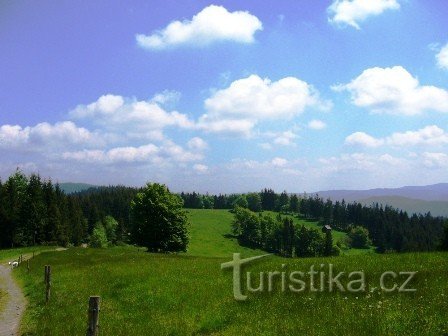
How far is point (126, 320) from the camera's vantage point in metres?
17.2

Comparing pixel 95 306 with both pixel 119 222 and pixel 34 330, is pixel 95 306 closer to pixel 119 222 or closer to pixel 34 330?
pixel 34 330

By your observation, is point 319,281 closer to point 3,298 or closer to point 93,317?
point 93,317

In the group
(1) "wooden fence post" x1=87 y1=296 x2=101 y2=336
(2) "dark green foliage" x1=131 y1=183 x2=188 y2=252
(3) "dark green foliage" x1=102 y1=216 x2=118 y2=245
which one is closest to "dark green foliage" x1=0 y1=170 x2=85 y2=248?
(2) "dark green foliage" x1=131 y1=183 x2=188 y2=252

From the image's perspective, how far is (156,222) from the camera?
2886 inches

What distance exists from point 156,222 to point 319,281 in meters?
59.1

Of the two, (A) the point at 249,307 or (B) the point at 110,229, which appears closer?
(A) the point at 249,307

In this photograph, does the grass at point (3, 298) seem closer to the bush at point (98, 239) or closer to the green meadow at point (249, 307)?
the green meadow at point (249, 307)

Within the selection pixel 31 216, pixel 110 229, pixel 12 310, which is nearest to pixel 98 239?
pixel 110 229

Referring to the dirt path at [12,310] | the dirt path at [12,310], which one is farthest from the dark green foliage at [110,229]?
the dirt path at [12,310]

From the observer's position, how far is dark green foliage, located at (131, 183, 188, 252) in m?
73.1

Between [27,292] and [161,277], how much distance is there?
41.9ft

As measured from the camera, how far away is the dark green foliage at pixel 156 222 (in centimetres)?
7312

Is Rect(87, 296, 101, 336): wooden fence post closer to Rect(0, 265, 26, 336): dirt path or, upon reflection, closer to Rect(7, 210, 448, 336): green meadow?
Rect(7, 210, 448, 336): green meadow

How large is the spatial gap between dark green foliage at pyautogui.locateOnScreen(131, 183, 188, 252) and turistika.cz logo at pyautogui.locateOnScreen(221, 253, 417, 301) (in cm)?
5482
